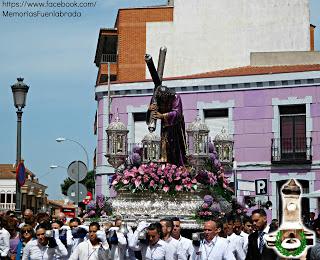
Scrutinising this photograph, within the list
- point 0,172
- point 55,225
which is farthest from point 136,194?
point 0,172

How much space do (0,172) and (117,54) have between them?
5713cm

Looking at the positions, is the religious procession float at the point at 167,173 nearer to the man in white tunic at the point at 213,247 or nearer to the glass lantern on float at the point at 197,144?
the glass lantern on float at the point at 197,144

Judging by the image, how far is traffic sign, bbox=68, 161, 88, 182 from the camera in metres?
19.6

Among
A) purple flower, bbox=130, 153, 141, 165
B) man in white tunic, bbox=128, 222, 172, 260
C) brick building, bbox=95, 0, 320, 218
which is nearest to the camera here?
man in white tunic, bbox=128, 222, 172, 260

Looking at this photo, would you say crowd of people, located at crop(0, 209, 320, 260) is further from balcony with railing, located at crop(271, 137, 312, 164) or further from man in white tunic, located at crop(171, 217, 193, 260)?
balcony with railing, located at crop(271, 137, 312, 164)

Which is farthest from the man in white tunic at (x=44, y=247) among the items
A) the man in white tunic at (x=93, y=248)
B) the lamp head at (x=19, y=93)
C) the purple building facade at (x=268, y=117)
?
the purple building facade at (x=268, y=117)

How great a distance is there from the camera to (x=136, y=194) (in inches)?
621

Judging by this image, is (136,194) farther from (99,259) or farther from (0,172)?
(0,172)

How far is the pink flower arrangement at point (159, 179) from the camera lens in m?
15.6

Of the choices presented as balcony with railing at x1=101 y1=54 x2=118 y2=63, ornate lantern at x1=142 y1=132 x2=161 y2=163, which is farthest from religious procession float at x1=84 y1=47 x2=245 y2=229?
balcony with railing at x1=101 y1=54 x2=118 y2=63

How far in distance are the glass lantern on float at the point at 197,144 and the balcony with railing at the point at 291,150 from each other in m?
15.5

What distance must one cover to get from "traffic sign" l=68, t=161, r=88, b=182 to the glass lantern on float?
12.1ft

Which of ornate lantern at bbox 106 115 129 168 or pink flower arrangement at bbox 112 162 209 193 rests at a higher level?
ornate lantern at bbox 106 115 129 168

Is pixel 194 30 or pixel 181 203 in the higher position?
pixel 194 30
